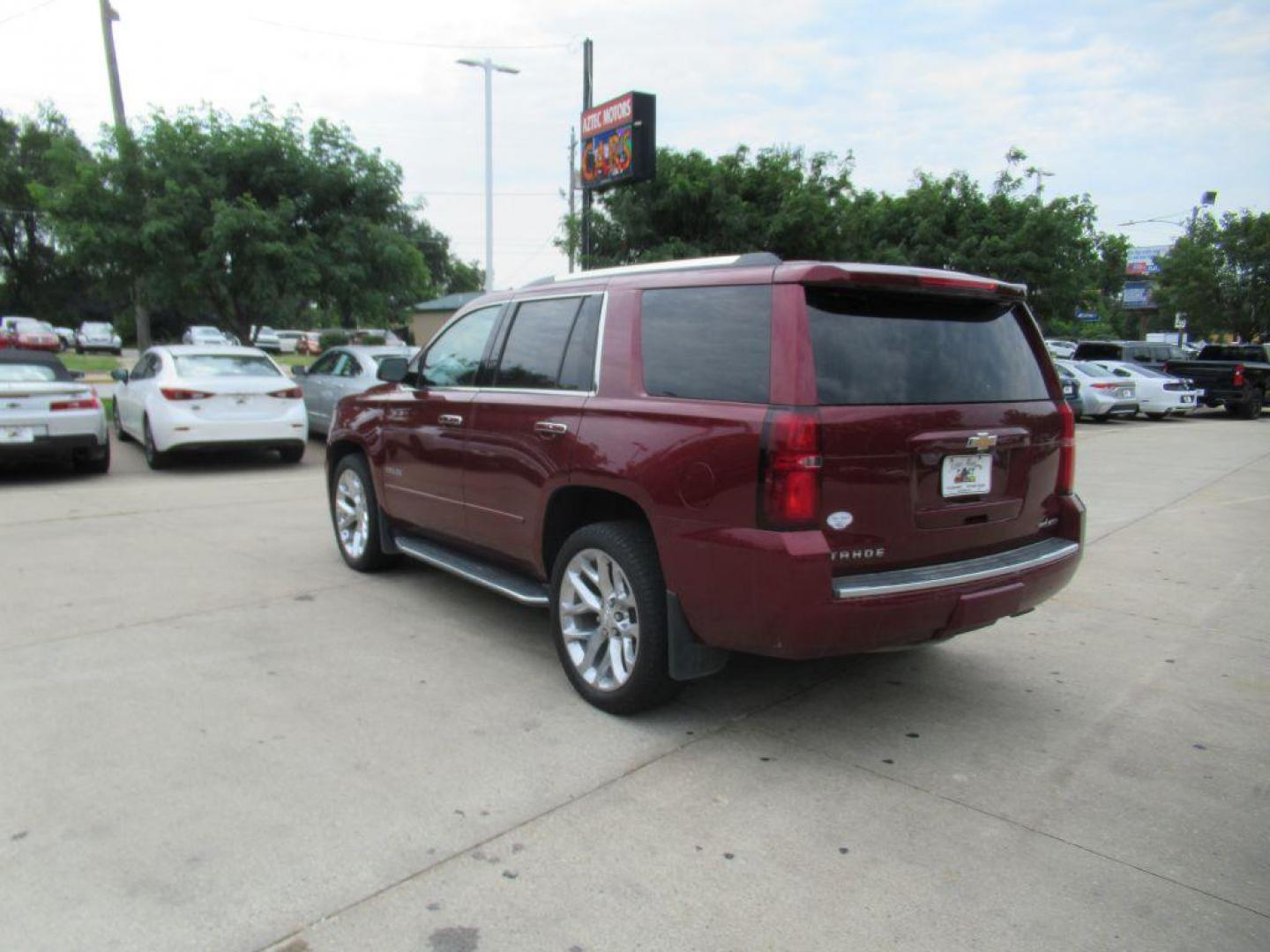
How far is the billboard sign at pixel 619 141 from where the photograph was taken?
613 inches

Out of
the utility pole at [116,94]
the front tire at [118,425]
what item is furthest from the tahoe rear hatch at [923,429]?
the utility pole at [116,94]

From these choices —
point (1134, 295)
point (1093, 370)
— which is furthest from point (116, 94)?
point (1134, 295)

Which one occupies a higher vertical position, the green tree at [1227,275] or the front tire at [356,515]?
the green tree at [1227,275]

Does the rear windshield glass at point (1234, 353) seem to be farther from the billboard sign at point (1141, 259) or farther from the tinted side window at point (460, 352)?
the billboard sign at point (1141, 259)

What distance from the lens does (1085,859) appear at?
290 cm

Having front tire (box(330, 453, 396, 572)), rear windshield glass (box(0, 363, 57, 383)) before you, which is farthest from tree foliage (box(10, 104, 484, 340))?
front tire (box(330, 453, 396, 572))

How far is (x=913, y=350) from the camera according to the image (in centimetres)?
359

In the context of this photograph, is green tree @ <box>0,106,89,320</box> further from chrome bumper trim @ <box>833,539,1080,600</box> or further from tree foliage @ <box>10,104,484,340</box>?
chrome bumper trim @ <box>833,539,1080,600</box>

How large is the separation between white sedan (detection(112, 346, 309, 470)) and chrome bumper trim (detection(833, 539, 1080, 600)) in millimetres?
8900

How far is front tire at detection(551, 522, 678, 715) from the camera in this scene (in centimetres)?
369

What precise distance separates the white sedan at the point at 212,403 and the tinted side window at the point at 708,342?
7.90 metres

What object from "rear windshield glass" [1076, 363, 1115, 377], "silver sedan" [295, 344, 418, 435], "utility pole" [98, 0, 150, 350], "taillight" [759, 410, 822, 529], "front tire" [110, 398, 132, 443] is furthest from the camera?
"rear windshield glass" [1076, 363, 1115, 377]

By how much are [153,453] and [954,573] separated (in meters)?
9.67

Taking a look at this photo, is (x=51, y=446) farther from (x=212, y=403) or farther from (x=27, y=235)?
(x=27, y=235)
